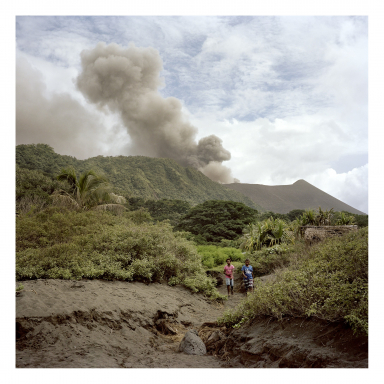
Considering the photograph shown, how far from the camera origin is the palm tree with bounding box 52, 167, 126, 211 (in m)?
14.7

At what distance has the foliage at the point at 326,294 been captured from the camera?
133 inches

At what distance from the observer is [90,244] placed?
796cm

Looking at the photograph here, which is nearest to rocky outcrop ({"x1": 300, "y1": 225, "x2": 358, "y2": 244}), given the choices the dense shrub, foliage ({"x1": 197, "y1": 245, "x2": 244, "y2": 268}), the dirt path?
the dense shrub

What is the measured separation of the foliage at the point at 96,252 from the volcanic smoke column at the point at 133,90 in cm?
346

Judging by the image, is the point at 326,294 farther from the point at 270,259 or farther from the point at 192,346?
the point at 270,259

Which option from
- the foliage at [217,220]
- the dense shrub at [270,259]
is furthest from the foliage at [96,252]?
the foliage at [217,220]

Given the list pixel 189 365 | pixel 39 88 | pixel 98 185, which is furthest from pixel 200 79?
pixel 98 185

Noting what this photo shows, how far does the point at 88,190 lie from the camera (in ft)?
49.5

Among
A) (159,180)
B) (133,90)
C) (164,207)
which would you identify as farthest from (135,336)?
(159,180)

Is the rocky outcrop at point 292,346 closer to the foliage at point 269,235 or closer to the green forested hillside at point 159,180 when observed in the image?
the foliage at point 269,235

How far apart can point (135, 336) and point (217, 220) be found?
74.0 ft

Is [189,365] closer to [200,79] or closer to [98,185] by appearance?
[200,79]
